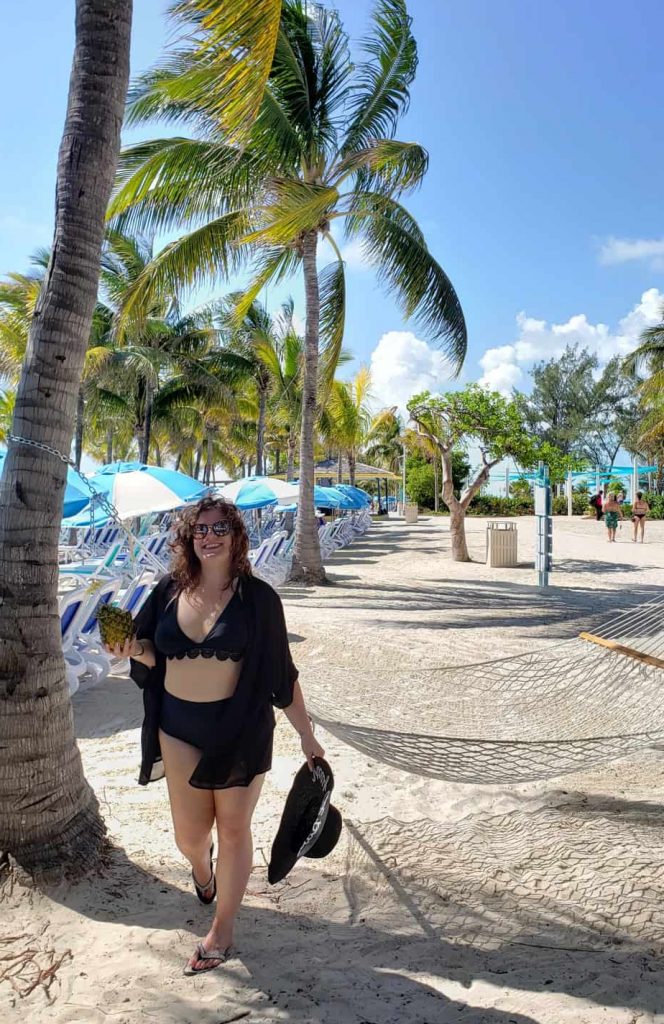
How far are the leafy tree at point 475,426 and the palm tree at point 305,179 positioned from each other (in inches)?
138

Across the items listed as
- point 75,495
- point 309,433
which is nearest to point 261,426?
point 309,433

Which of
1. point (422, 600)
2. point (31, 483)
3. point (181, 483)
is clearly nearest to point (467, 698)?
point (31, 483)

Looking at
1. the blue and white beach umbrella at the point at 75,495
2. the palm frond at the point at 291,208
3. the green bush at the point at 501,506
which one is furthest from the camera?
the green bush at the point at 501,506

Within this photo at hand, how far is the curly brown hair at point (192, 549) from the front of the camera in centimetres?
221

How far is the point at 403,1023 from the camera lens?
204cm

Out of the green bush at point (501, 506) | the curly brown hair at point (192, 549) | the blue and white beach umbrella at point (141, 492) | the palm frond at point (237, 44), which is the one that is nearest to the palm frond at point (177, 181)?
the blue and white beach umbrella at point (141, 492)

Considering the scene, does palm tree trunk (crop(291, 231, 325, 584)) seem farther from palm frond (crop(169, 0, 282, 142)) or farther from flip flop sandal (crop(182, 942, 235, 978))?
flip flop sandal (crop(182, 942, 235, 978))

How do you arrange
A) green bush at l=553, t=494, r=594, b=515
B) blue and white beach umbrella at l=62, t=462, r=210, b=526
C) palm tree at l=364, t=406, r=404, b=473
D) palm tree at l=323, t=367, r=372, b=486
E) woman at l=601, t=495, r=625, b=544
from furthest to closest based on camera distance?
palm tree at l=364, t=406, r=404, b=473 < green bush at l=553, t=494, r=594, b=515 < palm tree at l=323, t=367, r=372, b=486 < woman at l=601, t=495, r=625, b=544 < blue and white beach umbrella at l=62, t=462, r=210, b=526

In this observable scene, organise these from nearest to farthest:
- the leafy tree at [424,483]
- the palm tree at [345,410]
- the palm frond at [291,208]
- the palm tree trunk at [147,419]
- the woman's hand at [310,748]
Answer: the woman's hand at [310,748], the palm frond at [291,208], the palm tree trunk at [147,419], the palm tree at [345,410], the leafy tree at [424,483]

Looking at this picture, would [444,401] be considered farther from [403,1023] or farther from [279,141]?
[403,1023]

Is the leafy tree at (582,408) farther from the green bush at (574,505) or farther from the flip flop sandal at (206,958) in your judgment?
the flip flop sandal at (206,958)

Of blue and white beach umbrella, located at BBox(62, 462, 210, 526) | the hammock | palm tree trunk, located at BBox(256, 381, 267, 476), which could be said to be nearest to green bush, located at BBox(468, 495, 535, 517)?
palm tree trunk, located at BBox(256, 381, 267, 476)

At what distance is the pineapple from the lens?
2.15m

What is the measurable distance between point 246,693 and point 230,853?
0.50 meters
